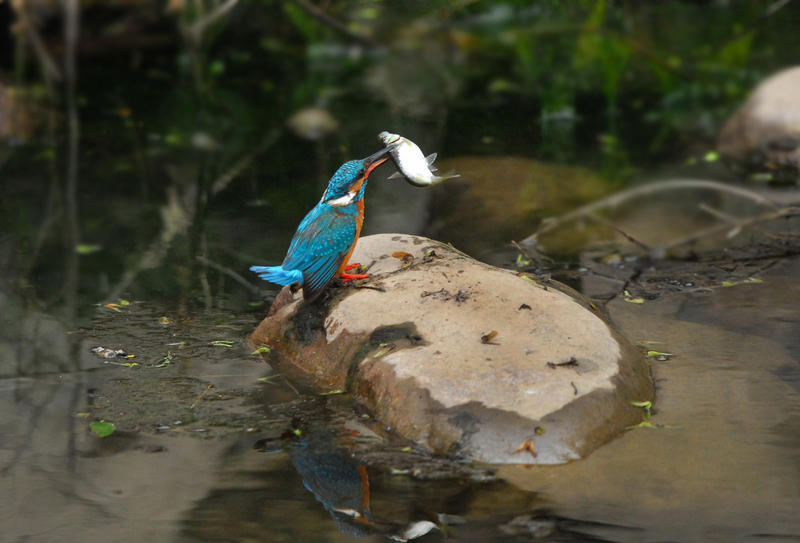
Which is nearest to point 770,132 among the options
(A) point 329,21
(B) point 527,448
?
(A) point 329,21

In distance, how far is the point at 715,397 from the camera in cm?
407

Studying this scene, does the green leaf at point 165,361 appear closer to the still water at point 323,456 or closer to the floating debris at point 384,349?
the still water at point 323,456

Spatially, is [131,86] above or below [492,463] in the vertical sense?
above

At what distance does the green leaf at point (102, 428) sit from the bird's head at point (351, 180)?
1313mm

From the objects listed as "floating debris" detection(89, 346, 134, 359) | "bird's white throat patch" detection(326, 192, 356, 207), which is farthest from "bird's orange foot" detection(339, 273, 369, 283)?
"floating debris" detection(89, 346, 134, 359)

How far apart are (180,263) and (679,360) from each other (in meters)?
2.98

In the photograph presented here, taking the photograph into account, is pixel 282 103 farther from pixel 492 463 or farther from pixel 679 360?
pixel 492 463

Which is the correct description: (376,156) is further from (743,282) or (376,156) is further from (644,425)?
(743,282)

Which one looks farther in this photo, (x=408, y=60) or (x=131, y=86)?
(x=408, y=60)

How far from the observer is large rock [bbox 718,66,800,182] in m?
7.41

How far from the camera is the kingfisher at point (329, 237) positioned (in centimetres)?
426

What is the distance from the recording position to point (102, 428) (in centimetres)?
Result: 395

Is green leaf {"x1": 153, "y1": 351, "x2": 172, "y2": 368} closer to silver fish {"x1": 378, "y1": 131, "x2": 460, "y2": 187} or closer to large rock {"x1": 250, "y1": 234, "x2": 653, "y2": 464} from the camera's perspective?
large rock {"x1": 250, "y1": 234, "x2": 653, "y2": 464}

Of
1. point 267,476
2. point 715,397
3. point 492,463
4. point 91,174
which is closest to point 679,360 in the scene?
point 715,397
